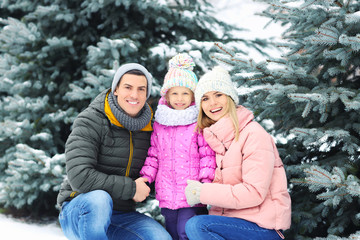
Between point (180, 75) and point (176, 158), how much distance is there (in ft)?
2.12

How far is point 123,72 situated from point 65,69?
2429 millimetres

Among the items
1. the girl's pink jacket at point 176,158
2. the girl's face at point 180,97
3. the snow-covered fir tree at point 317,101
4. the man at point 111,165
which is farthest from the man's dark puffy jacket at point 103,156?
the snow-covered fir tree at point 317,101

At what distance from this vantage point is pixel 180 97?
2.57 meters

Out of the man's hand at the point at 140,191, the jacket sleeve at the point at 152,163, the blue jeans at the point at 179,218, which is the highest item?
the jacket sleeve at the point at 152,163

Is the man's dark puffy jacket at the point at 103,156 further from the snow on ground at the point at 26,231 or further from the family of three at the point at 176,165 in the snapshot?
the snow on ground at the point at 26,231

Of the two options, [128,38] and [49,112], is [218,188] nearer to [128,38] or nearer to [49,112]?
[128,38]

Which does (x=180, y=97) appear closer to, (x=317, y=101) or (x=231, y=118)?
(x=231, y=118)

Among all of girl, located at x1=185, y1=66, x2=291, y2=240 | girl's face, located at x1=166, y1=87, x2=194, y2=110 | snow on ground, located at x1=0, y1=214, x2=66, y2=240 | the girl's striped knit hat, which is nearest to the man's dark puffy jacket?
girl's face, located at x1=166, y1=87, x2=194, y2=110

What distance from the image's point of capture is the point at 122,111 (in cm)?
245

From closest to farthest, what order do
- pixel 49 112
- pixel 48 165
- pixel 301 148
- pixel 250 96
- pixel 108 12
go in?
pixel 250 96
pixel 301 148
pixel 48 165
pixel 49 112
pixel 108 12

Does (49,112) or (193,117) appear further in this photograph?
(49,112)

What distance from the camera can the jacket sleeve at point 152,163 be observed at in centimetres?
250

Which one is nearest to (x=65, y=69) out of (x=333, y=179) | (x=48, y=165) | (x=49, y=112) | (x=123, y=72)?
(x=49, y=112)

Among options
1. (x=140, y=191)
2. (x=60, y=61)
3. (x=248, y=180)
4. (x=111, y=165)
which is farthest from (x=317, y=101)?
(x=60, y=61)
